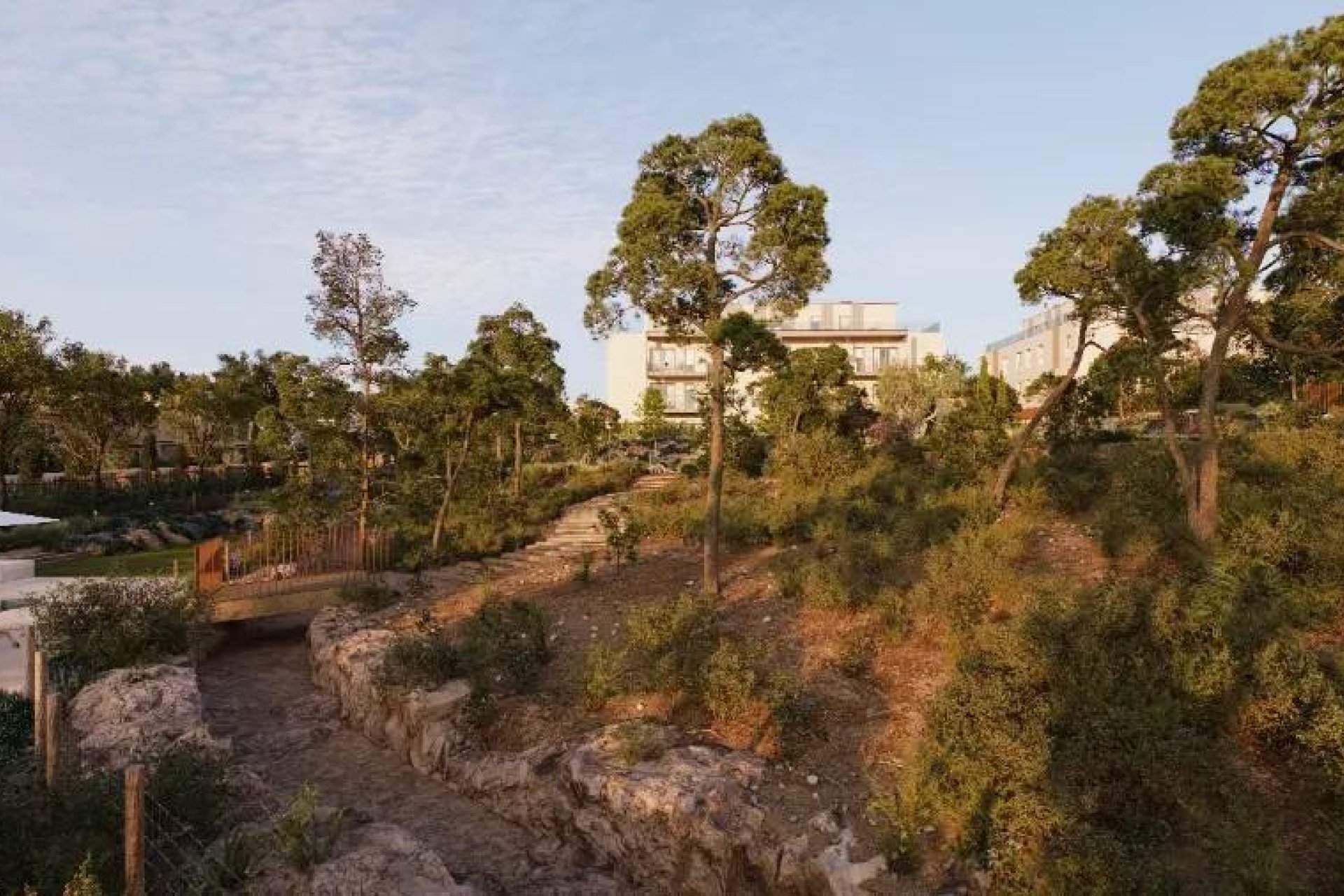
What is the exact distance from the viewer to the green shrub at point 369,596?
17.2m

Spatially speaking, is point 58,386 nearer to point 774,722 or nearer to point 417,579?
point 417,579

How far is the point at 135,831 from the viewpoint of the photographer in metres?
6.01

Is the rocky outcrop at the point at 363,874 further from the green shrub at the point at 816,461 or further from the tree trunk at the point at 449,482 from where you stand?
the green shrub at the point at 816,461

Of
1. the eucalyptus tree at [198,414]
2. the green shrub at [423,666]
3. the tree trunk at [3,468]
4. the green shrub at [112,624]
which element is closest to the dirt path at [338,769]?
the green shrub at [423,666]

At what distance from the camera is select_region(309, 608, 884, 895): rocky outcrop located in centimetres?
761

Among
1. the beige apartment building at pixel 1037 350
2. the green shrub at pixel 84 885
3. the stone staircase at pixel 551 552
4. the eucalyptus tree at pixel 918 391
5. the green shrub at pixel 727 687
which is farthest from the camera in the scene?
the beige apartment building at pixel 1037 350

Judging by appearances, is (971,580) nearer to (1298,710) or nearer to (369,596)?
(1298,710)

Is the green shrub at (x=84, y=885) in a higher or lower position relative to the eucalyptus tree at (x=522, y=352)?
lower

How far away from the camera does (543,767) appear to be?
9.70 meters

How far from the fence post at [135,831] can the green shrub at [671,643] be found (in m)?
5.98

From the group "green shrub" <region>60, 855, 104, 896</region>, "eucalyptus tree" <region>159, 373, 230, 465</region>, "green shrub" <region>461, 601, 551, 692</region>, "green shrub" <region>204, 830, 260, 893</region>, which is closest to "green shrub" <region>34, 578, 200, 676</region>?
"green shrub" <region>461, 601, 551, 692</region>

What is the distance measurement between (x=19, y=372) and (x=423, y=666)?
26778 mm

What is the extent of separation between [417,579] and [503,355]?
37.5 ft

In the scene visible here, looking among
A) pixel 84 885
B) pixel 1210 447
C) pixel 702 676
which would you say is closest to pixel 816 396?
pixel 1210 447
